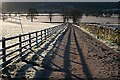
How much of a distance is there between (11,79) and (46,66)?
2861 millimetres

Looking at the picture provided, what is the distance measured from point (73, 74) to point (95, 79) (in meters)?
1.08

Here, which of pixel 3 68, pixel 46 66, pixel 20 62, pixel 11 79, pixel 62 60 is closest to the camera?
pixel 11 79

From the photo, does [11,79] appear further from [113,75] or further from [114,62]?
[114,62]

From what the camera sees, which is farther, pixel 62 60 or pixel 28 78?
pixel 62 60

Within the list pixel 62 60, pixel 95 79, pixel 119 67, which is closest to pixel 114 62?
pixel 119 67

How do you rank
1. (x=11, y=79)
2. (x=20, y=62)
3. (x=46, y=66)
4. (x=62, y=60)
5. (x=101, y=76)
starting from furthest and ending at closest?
(x=62, y=60) < (x=20, y=62) < (x=46, y=66) < (x=101, y=76) < (x=11, y=79)

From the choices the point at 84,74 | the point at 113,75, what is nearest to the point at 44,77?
the point at 84,74

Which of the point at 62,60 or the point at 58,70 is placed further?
the point at 62,60

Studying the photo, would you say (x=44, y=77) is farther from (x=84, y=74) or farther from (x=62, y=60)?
(x=62, y=60)

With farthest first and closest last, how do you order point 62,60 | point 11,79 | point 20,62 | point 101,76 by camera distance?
1. point 62,60
2. point 20,62
3. point 101,76
4. point 11,79

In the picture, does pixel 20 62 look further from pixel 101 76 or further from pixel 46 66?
pixel 101 76

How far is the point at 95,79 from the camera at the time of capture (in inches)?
393

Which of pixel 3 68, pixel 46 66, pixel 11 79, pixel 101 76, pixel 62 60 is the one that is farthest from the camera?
pixel 62 60

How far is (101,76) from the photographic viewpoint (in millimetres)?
10555
